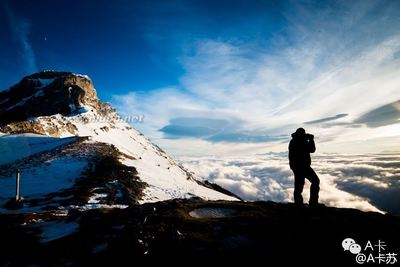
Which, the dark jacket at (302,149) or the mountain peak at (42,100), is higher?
the mountain peak at (42,100)

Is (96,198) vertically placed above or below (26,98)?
below

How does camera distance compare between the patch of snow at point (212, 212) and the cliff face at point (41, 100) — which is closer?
the patch of snow at point (212, 212)

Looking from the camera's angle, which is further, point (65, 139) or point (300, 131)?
point (65, 139)

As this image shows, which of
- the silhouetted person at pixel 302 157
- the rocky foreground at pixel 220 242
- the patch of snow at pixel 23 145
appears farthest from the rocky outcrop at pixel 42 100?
the silhouetted person at pixel 302 157

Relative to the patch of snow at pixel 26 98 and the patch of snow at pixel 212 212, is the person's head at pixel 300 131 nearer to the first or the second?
the patch of snow at pixel 212 212

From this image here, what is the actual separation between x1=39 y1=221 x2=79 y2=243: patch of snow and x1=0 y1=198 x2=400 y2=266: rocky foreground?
0.40 meters

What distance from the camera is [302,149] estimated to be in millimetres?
15328

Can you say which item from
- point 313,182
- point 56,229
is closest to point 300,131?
point 313,182

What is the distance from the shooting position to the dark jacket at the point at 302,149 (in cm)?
1520

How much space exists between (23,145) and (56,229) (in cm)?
8228

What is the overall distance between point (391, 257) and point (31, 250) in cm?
A: 1745

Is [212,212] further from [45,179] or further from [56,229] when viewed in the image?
[45,179]

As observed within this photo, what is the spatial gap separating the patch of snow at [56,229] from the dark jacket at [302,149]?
14.9 metres

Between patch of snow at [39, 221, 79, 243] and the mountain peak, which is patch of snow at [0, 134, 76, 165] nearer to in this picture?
patch of snow at [39, 221, 79, 243]
